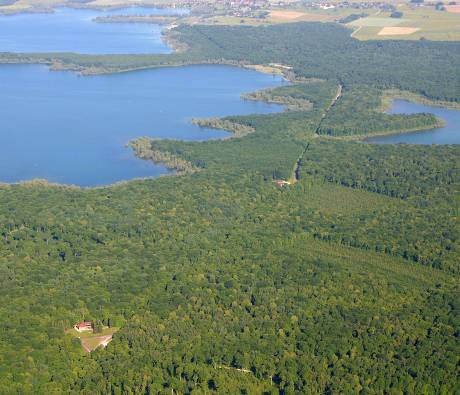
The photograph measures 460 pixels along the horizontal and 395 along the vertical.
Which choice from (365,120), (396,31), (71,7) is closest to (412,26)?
(396,31)

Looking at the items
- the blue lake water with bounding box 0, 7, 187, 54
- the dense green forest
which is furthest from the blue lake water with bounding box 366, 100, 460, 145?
the blue lake water with bounding box 0, 7, 187, 54

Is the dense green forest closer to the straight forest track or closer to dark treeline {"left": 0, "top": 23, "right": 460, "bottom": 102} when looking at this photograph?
the straight forest track

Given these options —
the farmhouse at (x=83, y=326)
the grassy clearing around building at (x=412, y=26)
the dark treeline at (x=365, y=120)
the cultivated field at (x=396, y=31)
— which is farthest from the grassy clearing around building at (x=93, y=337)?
the cultivated field at (x=396, y=31)

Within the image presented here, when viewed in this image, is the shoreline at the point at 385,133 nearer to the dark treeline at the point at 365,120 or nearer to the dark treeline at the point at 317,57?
the dark treeline at the point at 365,120

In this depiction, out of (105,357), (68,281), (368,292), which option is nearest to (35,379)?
(105,357)

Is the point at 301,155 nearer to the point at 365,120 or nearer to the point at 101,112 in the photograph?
the point at 365,120

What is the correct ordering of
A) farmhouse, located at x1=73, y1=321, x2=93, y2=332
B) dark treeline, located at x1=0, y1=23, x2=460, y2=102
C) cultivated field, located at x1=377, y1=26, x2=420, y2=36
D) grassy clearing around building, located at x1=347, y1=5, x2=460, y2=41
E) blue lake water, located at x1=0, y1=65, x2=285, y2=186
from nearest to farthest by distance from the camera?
farmhouse, located at x1=73, y1=321, x2=93, y2=332, blue lake water, located at x1=0, y1=65, x2=285, y2=186, dark treeline, located at x1=0, y1=23, x2=460, y2=102, grassy clearing around building, located at x1=347, y1=5, x2=460, y2=41, cultivated field, located at x1=377, y1=26, x2=420, y2=36
